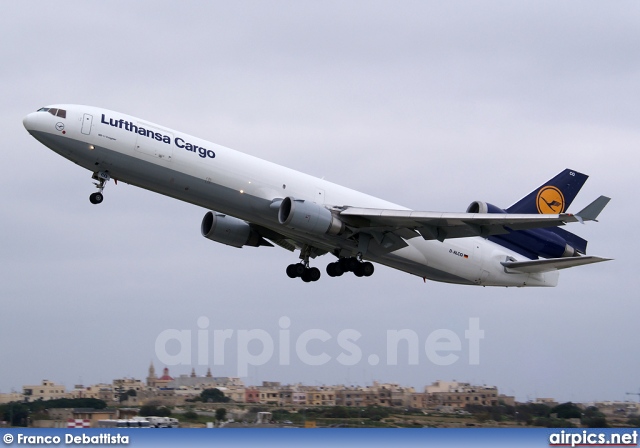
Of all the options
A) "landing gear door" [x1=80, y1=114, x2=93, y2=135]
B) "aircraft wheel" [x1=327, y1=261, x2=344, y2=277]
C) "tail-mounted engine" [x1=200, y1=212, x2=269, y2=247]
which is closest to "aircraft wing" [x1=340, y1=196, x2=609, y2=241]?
"aircraft wheel" [x1=327, y1=261, x2=344, y2=277]

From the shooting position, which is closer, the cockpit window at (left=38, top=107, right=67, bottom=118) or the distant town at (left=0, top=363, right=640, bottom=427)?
the cockpit window at (left=38, top=107, right=67, bottom=118)

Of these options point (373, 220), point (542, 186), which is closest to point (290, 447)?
point (373, 220)

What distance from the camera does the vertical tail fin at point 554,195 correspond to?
5100cm

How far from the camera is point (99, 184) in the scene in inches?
1655

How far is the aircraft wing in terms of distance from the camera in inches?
1650

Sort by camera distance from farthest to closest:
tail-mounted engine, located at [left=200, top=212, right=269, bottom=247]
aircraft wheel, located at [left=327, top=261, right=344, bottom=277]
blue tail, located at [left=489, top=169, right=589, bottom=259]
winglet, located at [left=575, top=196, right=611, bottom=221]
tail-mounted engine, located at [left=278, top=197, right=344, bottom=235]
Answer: blue tail, located at [left=489, top=169, right=589, bottom=259] → tail-mounted engine, located at [left=200, top=212, right=269, bottom=247] → aircraft wheel, located at [left=327, top=261, right=344, bottom=277] → tail-mounted engine, located at [left=278, top=197, right=344, bottom=235] → winglet, located at [left=575, top=196, right=611, bottom=221]

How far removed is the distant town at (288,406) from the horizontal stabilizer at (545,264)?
22.6 ft

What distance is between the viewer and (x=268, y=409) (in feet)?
163

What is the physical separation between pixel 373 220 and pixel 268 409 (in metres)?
11.7

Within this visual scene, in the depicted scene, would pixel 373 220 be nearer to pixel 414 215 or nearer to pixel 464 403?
pixel 414 215

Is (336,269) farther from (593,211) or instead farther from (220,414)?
(593,211)

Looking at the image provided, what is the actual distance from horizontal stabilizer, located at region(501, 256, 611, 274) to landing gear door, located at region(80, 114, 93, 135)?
20339 mm

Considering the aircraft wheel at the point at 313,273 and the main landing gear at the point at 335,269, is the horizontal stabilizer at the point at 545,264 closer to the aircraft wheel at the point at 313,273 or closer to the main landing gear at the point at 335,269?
the main landing gear at the point at 335,269

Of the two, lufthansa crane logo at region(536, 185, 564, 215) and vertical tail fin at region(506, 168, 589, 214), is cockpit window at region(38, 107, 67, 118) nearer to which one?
vertical tail fin at region(506, 168, 589, 214)
